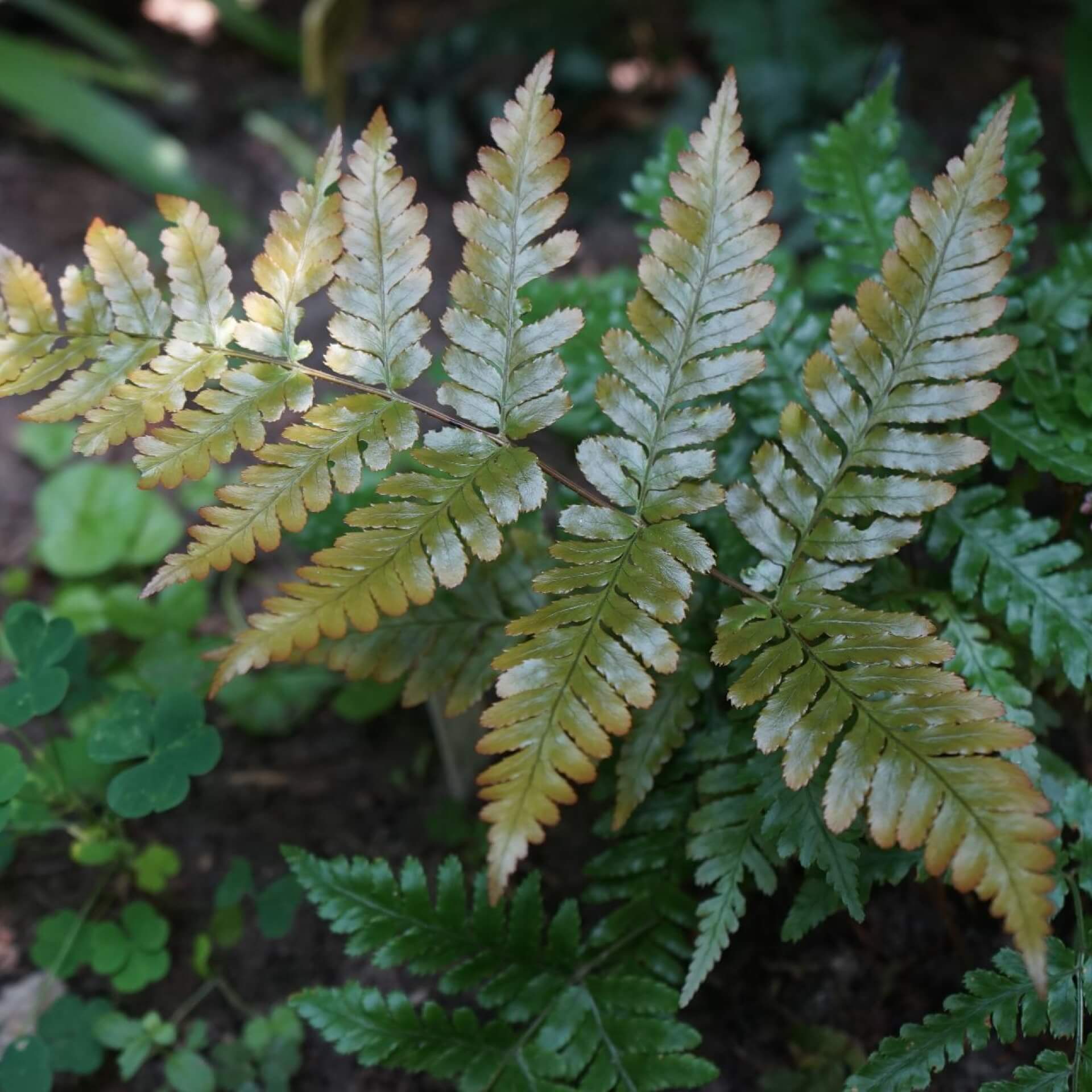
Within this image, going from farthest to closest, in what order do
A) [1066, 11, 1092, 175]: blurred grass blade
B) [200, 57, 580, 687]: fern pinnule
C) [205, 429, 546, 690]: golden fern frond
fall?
1. [1066, 11, 1092, 175]: blurred grass blade
2. [200, 57, 580, 687]: fern pinnule
3. [205, 429, 546, 690]: golden fern frond

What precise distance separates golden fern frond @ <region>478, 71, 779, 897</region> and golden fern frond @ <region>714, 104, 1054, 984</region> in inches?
4.5

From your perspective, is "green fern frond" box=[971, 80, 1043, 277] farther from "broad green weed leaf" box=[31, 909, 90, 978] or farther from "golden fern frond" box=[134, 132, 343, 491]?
"broad green weed leaf" box=[31, 909, 90, 978]

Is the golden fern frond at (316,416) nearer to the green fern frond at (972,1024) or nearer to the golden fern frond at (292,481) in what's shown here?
the golden fern frond at (292,481)

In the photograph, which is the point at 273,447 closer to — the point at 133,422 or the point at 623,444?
the point at 133,422

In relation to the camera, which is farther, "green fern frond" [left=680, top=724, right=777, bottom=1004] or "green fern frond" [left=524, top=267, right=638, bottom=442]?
"green fern frond" [left=524, top=267, right=638, bottom=442]

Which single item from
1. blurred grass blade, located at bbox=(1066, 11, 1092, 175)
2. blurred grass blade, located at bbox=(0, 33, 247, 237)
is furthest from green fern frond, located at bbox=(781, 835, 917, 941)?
blurred grass blade, located at bbox=(0, 33, 247, 237)

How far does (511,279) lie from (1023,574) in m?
0.97

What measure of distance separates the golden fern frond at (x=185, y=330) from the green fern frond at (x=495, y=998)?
0.79 m

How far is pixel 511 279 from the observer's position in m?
1.57

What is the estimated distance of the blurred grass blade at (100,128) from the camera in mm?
3598

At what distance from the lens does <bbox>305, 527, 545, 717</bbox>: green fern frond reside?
5.80 feet

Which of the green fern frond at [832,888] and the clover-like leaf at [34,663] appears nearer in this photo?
the green fern frond at [832,888]

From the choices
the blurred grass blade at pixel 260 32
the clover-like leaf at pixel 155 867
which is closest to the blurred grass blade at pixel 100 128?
Result: the blurred grass blade at pixel 260 32

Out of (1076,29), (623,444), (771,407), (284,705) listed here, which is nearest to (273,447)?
(623,444)
